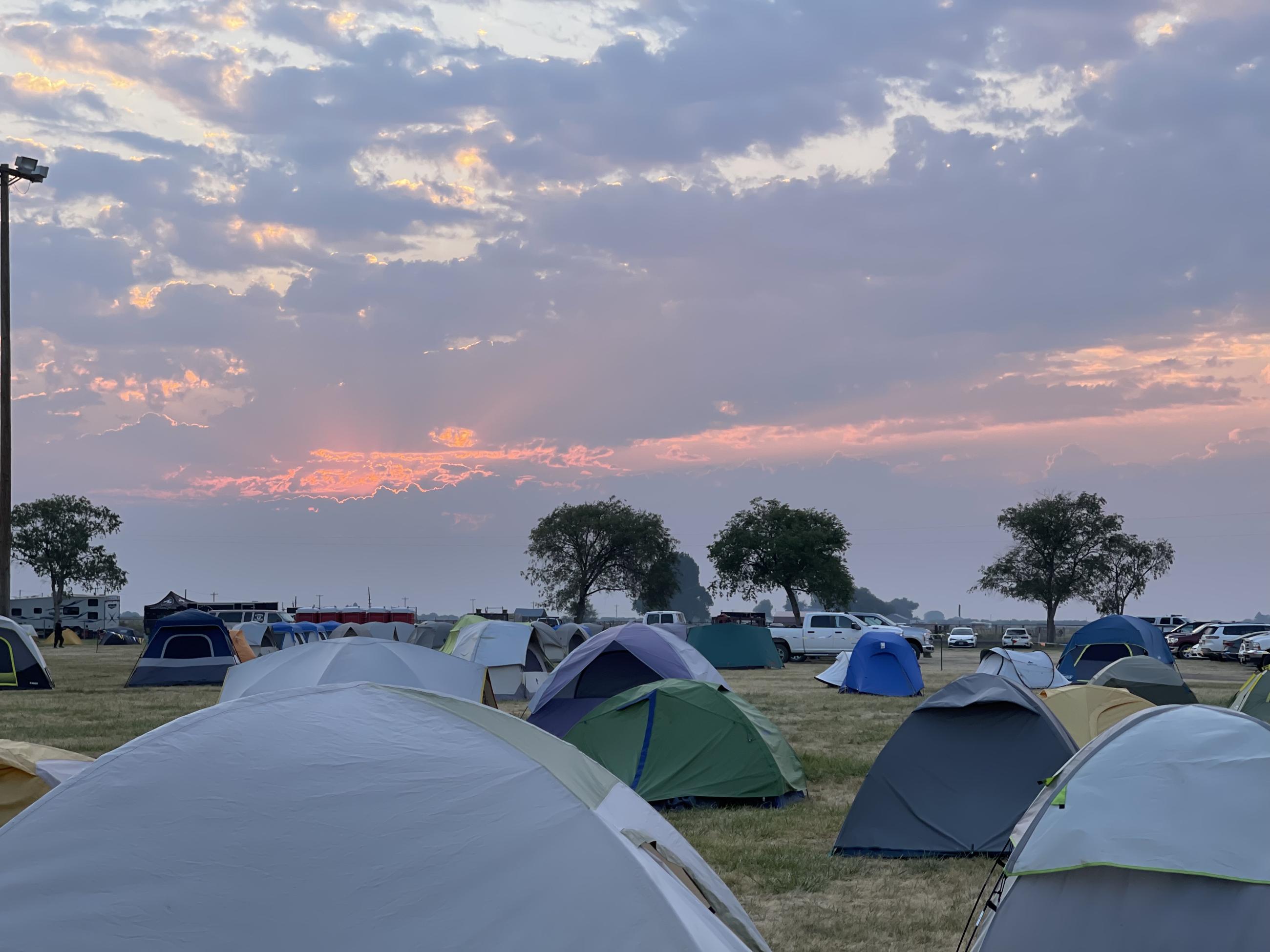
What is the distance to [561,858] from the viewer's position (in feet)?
15.6

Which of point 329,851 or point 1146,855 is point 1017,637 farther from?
point 329,851

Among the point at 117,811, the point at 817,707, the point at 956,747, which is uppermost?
the point at 117,811

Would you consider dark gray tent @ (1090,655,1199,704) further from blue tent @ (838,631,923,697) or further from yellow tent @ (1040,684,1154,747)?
blue tent @ (838,631,923,697)

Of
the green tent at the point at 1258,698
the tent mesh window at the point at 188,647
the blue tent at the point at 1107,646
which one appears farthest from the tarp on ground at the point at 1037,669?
the tent mesh window at the point at 188,647

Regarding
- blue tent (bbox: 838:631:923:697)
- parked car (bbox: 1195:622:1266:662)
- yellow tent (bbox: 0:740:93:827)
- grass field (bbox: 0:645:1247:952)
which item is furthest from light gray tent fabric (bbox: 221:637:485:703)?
parked car (bbox: 1195:622:1266:662)

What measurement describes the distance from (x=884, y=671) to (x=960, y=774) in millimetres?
18355

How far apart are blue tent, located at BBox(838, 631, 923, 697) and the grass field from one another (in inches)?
89.3

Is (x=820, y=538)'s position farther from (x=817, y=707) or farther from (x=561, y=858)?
(x=561, y=858)

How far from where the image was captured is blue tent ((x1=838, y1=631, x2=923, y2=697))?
27.8m

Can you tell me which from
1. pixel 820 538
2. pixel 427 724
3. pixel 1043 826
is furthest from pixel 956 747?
pixel 820 538

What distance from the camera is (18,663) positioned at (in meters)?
28.0

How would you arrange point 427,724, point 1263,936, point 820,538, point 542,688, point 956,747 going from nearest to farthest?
point 427,724 < point 1263,936 < point 956,747 < point 542,688 < point 820,538

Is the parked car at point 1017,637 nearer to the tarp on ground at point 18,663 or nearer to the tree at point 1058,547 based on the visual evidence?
the tree at point 1058,547

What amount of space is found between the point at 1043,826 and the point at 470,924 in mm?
3614
